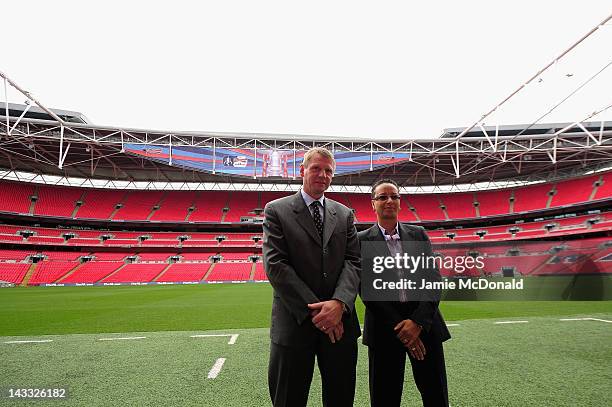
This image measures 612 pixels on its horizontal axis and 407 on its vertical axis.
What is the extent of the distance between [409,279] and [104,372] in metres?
4.28

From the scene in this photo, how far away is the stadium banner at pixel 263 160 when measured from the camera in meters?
28.3

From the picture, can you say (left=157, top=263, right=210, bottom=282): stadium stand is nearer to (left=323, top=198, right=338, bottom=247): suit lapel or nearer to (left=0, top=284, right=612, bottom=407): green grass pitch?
(left=0, top=284, right=612, bottom=407): green grass pitch

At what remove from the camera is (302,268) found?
217 cm

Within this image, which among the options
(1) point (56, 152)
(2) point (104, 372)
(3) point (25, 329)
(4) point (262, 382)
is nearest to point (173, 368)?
(2) point (104, 372)

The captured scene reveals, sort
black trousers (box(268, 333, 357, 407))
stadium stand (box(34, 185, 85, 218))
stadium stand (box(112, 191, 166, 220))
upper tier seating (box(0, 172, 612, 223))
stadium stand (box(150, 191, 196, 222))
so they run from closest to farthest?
black trousers (box(268, 333, 357, 407))
upper tier seating (box(0, 172, 612, 223))
stadium stand (box(34, 185, 85, 218))
stadium stand (box(112, 191, 166, 220))
stadium stand (box(150, 191, 196, 222))

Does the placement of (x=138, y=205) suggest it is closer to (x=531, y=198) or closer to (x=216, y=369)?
(x=216, y=369)

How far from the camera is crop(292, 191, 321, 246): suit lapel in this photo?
2203 millimetres

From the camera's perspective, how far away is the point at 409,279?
8.17 feet

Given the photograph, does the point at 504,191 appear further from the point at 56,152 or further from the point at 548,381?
the point at 56,152

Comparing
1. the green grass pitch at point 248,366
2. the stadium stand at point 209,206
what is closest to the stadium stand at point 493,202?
the stadium stand at point 209,206

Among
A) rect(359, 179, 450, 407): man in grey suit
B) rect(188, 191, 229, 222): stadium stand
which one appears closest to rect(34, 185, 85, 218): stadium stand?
rect(188, 191, 229, 222): stadium stand

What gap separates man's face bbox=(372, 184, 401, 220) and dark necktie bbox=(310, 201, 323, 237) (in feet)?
1.95

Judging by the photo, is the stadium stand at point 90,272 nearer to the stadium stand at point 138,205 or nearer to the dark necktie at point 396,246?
the stadium stand at point 138,205

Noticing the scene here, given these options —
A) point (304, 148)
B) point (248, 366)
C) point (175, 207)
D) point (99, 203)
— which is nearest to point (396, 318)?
point (248, 366)
